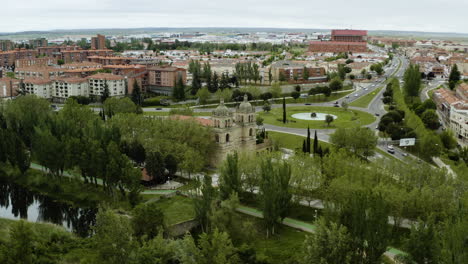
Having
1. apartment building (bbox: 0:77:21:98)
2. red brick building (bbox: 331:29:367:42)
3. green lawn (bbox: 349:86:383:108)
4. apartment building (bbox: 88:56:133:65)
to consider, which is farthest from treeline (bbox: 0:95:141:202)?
red brick building (bbox: 331:29:367:42)

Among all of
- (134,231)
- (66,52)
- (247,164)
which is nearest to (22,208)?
(134,231)

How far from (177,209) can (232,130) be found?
35.9ft

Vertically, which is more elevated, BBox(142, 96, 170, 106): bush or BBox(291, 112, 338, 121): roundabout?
BBox(142, 96, 170, 106): bush

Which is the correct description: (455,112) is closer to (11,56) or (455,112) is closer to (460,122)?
(460,122)

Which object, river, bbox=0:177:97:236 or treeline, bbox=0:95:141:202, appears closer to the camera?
river, bbox=0:177:97:236

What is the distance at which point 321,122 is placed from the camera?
58.9 meters

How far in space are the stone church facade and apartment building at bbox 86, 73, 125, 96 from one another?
36360mm

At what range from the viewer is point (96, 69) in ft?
284

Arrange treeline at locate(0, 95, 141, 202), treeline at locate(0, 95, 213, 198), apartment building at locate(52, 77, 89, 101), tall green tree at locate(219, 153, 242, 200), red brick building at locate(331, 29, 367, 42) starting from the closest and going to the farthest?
tall green tree at locate(219, 153, 242, 200) < treeline at locate(0, 95, 141, 202) < treeline at locate(0, 95, 213, 198) < apartment building at locate(52, 77, 89, 101) < red brick building at locate(331, 29, 367, 42)

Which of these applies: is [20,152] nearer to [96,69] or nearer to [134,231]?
[134,231]

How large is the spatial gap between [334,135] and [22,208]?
26.6m

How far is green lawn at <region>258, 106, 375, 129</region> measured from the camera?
57188 millimetres

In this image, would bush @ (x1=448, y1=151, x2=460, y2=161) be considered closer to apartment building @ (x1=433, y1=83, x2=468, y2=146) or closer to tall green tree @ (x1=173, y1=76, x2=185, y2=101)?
apartment building @ (x1=433, y1=83, x2=468, y2=146)

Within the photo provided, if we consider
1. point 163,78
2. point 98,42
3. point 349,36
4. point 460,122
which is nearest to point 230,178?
point 460,122
